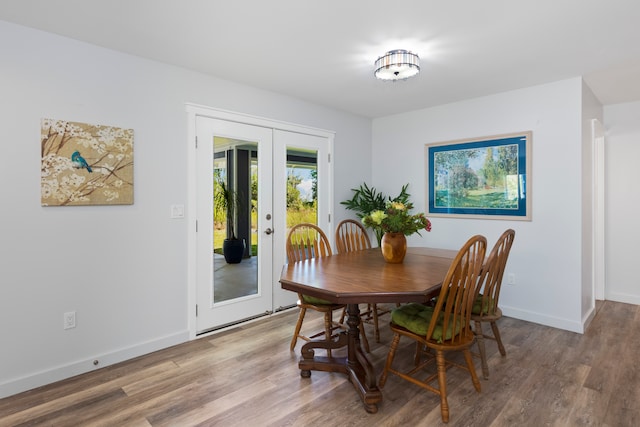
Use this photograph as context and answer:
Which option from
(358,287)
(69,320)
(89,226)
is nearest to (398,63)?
(358,287)

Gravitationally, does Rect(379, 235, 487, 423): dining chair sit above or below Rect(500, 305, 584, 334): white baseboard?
above

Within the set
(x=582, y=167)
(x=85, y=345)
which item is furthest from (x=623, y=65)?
(x=85, y=345)

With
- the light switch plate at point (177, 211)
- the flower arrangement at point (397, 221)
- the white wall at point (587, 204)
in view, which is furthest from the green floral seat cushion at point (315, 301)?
the white wall at point (587, 204)

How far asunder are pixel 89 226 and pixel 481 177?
374cm

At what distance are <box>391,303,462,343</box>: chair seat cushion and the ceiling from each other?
1847 millimetres

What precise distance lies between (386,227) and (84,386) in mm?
2334

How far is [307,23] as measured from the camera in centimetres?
225

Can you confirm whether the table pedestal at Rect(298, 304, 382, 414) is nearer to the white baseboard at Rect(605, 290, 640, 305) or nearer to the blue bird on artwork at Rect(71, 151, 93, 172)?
the blue bird on artwork at Rect(71, 151, 93, 172)

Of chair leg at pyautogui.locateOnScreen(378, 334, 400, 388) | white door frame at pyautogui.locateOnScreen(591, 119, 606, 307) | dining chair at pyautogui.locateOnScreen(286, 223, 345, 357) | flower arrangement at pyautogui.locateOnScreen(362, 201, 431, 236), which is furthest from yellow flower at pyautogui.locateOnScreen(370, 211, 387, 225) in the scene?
white door frame at pyautogui.locateOnScreen(591, 119, 606, 307)

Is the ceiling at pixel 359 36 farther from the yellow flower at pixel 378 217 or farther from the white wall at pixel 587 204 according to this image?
the yellow flower at pixel 378 217

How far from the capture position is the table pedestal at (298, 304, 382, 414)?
6.91ft

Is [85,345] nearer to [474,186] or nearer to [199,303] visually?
[199,303]

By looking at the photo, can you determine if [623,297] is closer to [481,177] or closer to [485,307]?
[481,177]

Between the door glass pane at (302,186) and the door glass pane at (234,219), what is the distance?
48cm
